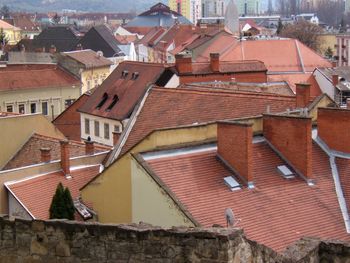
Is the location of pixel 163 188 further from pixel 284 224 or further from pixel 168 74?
pixel 168 74

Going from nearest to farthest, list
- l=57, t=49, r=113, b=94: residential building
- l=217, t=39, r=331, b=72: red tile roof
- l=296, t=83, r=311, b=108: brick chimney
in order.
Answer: l=296, t=83, r=311, b=108: brick chimney → l=217, t=39, r=331, b=72: red tile roof → l=57, t=49, r=113, b=94: residential building

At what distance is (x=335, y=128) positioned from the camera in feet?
60.4

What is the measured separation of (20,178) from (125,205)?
330 inches

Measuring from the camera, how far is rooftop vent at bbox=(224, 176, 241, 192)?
15.9 metres

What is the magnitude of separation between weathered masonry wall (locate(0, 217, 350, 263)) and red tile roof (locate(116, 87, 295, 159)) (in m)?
13.9

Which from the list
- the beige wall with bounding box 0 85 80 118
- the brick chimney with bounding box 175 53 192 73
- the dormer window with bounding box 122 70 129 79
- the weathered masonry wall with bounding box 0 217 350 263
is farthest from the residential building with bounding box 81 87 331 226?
the beige wall with bounding box 0 85 80 118

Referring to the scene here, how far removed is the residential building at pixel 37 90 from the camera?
5044 cm

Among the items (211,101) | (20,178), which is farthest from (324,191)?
(20,178)

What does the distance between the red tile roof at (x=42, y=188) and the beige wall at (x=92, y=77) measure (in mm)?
33248

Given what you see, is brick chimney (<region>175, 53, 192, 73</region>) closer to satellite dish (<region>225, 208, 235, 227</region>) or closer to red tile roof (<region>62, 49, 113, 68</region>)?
red tile roof (<region>62, 49, 113, 68</region>)

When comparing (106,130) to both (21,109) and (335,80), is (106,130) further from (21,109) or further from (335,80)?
(335,80)

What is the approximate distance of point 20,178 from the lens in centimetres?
2380

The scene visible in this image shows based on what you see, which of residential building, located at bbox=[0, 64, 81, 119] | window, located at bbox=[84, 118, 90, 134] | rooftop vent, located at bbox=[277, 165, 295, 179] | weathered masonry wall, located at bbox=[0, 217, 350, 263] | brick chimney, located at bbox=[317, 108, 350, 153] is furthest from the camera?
residential building, located at bbox=[0, 64, 81, 119]

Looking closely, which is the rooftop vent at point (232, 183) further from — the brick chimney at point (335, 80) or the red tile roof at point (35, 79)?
the red tile roof at point (35, 79)
